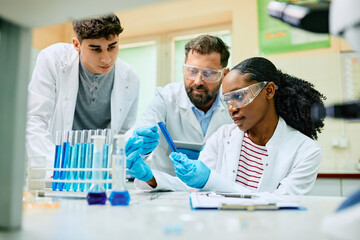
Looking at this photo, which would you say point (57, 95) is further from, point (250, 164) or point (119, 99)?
point (250, 164)

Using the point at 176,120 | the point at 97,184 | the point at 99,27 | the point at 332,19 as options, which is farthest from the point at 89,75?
the point at 332,19

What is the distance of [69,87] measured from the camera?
7.48ft

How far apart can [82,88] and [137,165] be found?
1.16 metres

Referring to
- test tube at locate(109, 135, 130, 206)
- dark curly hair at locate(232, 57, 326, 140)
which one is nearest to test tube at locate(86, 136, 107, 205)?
test tube at locate(109, 135, 130, 206)

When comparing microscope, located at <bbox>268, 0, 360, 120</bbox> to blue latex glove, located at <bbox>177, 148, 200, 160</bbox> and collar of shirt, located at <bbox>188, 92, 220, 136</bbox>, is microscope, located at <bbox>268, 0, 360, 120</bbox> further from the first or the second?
collar of shirt, located at <bbox>188, 92, 220, 136</bbox>

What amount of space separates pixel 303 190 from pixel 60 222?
1232 mm

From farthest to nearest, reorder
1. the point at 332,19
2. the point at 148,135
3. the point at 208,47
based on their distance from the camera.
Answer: the point at 208,47
the point at 148,135
the point at 332,19

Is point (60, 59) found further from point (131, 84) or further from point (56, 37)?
point (56, 37)

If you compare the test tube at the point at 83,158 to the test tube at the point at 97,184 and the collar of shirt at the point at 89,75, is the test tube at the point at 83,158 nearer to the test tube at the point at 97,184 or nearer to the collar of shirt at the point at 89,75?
the test tube at the point at 97,184

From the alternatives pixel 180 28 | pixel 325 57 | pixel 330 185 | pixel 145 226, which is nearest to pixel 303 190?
pixel 145 226

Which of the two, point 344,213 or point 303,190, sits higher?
point 344,213

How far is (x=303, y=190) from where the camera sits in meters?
1.56

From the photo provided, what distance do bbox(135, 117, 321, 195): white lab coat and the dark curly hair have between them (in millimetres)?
80

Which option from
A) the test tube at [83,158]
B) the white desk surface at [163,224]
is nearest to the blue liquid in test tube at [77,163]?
the test tube at [83,158]
